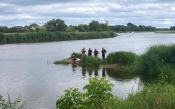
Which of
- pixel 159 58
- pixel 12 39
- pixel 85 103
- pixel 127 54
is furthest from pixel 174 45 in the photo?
pixel 12 39

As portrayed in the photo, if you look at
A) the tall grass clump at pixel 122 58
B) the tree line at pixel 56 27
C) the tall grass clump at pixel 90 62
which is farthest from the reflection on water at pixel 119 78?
the tree line at pixel 56 27

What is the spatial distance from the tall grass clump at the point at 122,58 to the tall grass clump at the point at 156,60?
189 inches

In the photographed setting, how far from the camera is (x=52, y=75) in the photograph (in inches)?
1494

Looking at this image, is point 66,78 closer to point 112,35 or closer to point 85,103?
point 85,103

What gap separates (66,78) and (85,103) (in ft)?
68.7

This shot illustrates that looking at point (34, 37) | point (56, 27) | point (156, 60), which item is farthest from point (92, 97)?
point (56, 27)

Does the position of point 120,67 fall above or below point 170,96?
below

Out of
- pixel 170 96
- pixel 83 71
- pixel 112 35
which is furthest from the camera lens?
pixel 112 35

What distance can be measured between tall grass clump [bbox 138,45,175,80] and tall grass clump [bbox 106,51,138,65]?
15.8 ft

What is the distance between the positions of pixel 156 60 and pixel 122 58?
25.6 ft

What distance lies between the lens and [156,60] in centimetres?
3747

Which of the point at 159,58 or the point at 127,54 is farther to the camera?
the point at 127,54

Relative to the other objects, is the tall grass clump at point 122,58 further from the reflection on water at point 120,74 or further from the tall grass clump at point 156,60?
Answer: the tall grass clump at point 156,60

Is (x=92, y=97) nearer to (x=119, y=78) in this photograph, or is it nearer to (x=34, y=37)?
(x=119, y=78)
